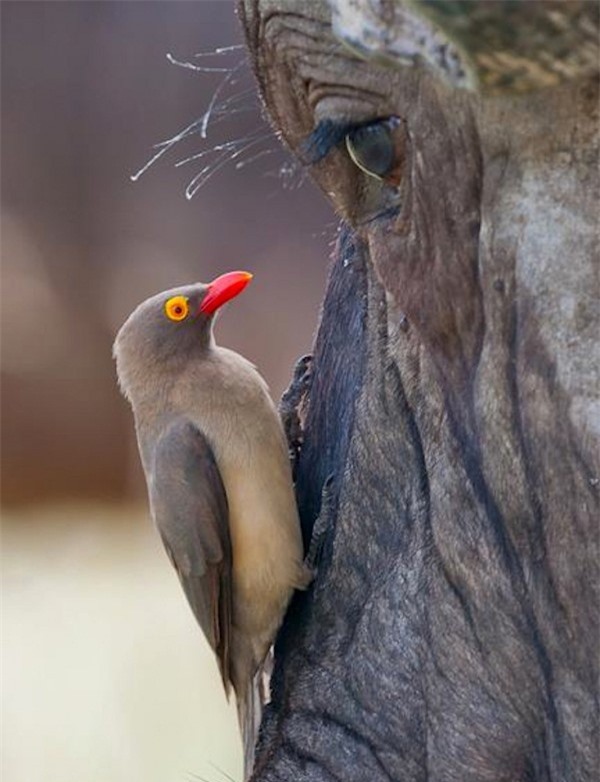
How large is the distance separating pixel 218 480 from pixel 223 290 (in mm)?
406

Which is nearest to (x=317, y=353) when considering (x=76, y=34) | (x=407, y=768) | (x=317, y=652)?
(x=317, y=652)

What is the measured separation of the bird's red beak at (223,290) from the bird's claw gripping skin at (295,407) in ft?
0.90

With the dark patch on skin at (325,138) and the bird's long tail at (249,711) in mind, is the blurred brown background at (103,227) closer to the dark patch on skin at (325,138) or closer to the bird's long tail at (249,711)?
the bird's long tail at (249,711)

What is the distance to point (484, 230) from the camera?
2.79 metres

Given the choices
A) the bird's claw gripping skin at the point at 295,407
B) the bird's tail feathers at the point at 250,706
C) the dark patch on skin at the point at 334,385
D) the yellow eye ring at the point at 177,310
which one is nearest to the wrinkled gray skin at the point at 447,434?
the dark patch on skin at the point at 334,385

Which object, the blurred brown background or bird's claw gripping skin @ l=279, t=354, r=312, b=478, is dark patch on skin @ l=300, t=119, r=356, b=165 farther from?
the blurred brown background

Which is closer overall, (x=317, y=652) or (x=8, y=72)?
(x=317, y=652)

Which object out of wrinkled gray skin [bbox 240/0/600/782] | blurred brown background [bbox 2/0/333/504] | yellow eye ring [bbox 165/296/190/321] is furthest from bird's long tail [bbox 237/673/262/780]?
blurred brown background [bbox 2/0/333/504]

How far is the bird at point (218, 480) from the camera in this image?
412cm

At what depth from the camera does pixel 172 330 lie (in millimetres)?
4551

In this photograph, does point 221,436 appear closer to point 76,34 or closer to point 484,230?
point 484,230

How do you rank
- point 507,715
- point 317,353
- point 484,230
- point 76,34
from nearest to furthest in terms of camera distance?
1. point 484,230
2. point 507,715
3. point 317,353
4. point 76,34

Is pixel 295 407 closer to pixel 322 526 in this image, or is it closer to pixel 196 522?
pixel 196 522

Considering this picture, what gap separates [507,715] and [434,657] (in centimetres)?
16
